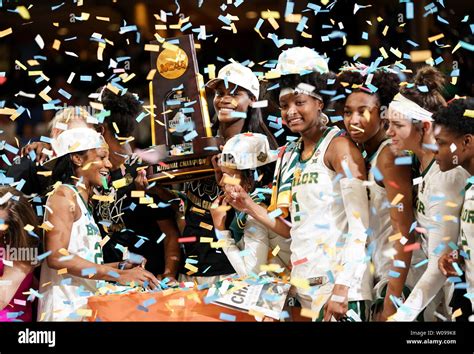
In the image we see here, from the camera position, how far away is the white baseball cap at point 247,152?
362 centimetres

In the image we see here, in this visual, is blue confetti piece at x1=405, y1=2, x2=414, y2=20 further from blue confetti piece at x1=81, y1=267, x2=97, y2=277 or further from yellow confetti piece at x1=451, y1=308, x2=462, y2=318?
blue confetti piece at x1=81, y1=267, x2=97, y2=277

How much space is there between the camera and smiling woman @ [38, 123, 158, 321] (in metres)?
3.68

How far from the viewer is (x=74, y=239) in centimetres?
374

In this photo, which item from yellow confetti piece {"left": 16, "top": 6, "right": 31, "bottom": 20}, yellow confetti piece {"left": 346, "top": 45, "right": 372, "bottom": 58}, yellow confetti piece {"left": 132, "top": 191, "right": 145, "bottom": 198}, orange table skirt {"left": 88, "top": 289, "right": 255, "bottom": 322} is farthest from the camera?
yellow confetti piece {"left": 16, "top": 6, "right": 31, "bottom": 20}

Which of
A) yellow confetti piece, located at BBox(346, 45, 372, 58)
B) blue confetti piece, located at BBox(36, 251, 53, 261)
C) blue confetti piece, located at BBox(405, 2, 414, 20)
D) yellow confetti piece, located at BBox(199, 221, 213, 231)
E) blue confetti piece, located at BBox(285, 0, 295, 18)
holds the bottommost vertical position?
blue confetti piece, located at BBox(36, 251, 53, 261)

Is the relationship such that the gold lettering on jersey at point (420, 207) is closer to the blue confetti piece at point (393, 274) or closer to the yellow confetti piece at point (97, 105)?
the blue confetti piece at point (393, 274)

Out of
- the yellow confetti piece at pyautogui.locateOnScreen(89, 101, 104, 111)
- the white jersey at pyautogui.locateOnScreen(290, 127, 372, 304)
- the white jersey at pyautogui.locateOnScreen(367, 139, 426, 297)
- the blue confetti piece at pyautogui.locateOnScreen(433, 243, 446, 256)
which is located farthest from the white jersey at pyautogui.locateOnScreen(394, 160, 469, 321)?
the yellow confetti piece at pyautogui.locateOnScreen(89, 101, 104, 111)

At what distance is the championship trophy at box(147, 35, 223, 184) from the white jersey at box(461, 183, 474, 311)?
102 cm

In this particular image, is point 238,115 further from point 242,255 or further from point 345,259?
point 345,259

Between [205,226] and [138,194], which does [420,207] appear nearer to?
[205,226]

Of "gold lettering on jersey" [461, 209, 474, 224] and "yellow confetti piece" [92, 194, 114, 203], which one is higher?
"yellow confetti piece" [92, 194, 114, 203]

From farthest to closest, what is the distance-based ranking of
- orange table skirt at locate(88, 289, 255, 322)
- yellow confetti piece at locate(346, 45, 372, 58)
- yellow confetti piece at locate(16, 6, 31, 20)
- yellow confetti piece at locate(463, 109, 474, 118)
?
yellow confetti piece at locate(16, 6, 31, 20) < yellow confetti piece at locate(346, 45, 372, 58) < orange table skirt at locate(88, 289, 255, 322) < yellow confetti piece at locate(463, 109, 474, 118)

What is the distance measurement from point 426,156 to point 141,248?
135 centimetres

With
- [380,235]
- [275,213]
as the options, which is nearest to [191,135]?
[275,213]
